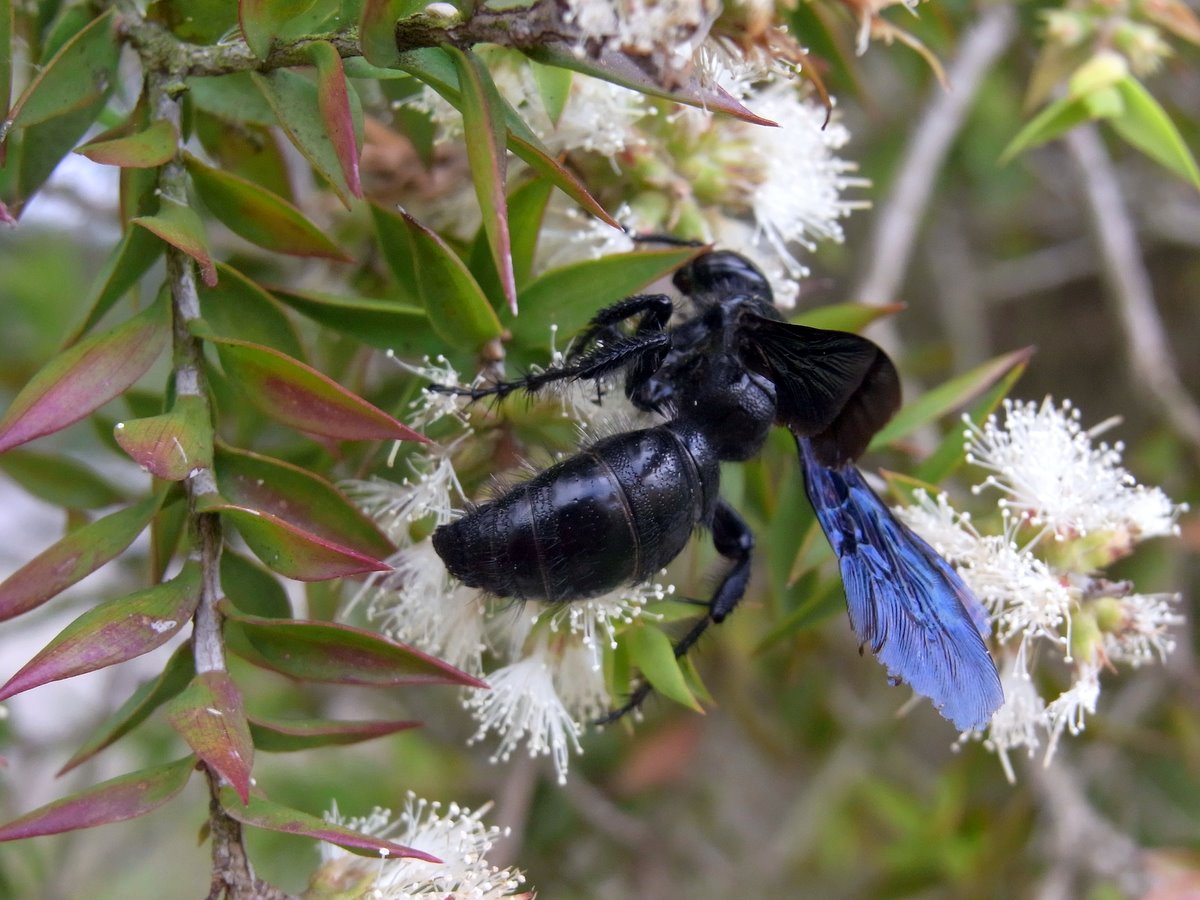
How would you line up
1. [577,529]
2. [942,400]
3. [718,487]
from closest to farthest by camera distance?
[577,529] < [718,487] < [942,400]

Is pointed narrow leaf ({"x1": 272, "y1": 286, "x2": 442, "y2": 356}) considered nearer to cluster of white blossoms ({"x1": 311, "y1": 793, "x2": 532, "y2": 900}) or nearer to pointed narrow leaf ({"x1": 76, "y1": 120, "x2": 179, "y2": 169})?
pointed narrow leaf ({"x1": 76, "y1": 120, "x2": 179, "y2": 169})

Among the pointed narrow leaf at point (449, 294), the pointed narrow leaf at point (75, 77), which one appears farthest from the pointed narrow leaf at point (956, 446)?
the pointed narrow leaf at point (75, 77)

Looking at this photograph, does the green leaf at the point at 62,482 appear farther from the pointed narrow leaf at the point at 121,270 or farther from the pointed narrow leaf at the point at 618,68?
the pointed narrow leaf at the point at 618,68

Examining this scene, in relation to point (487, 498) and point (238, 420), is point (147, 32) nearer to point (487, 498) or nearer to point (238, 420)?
point (238, 420)

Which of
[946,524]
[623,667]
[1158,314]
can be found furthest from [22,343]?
[1158,314]

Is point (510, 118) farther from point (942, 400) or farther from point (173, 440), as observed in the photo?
point (942, 400)

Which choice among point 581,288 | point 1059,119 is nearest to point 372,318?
point 581,288
